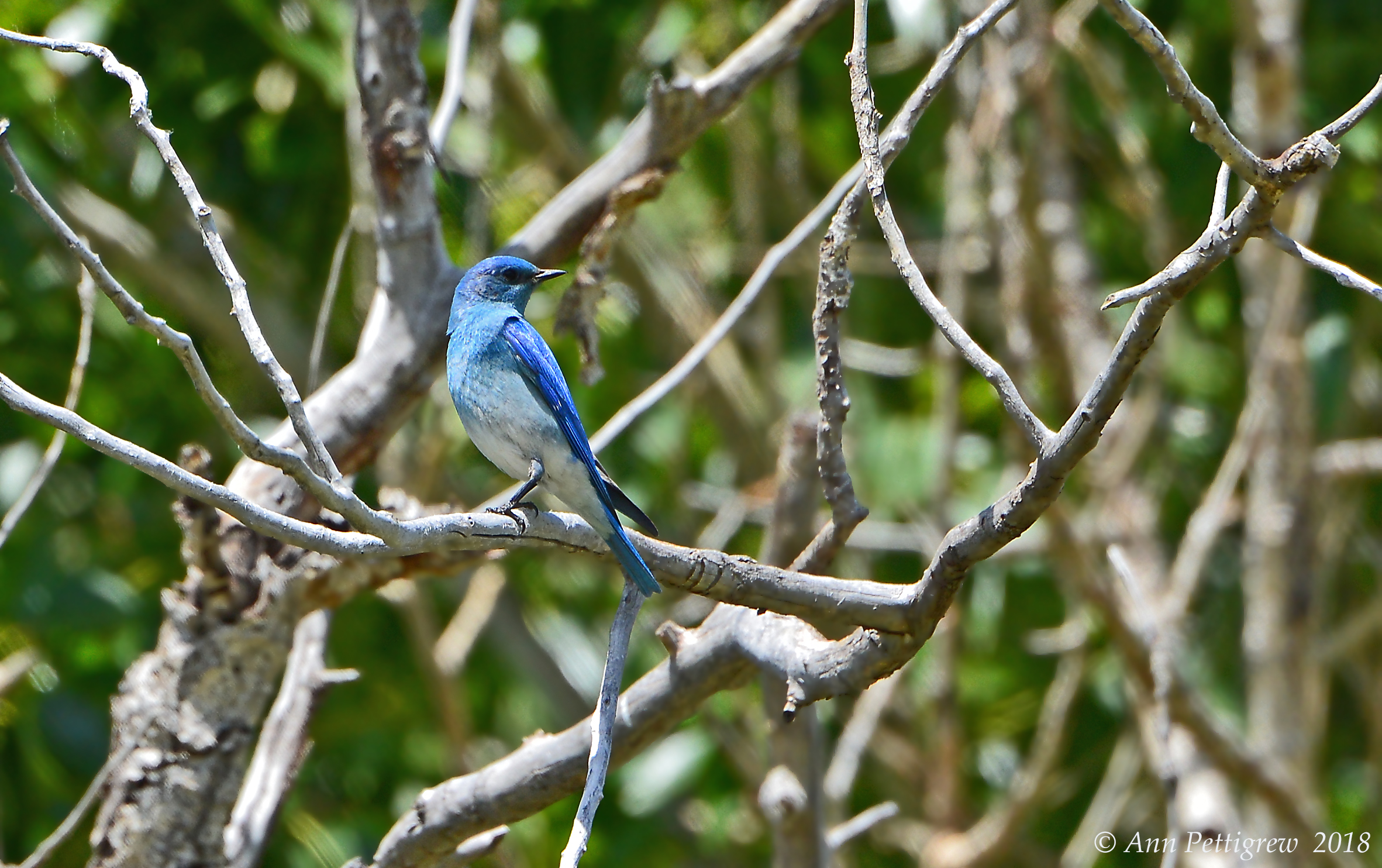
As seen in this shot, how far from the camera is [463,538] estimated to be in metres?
2.05

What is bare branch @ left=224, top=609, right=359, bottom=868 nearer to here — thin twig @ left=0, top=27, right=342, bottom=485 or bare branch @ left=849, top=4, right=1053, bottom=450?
thin twig @ left=0, top=27, right=342, bottom=485

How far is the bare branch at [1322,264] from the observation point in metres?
1.77

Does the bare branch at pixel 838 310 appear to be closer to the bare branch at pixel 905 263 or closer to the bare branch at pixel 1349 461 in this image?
the bare branch at pixel 905 263

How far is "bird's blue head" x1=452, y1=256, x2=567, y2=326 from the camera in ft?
10.8

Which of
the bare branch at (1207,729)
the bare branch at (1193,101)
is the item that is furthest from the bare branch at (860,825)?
the bare branch at (1193,101)

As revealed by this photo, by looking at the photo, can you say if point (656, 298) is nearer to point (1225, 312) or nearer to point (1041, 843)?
point (1225, 312)

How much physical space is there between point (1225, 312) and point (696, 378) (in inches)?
83.2

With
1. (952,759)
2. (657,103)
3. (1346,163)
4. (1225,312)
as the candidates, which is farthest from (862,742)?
(1346,163)

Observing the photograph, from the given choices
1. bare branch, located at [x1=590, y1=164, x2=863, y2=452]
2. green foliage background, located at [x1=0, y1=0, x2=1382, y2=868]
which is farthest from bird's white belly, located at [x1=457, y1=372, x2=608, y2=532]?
green foliage background, located at [x1=0, y1=0, x2=1382, y2=868]

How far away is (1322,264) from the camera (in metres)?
1.80

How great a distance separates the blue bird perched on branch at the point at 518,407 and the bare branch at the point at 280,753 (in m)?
0.63

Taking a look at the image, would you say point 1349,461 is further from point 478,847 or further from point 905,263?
point 478,847

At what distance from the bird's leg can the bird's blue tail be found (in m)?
0.33

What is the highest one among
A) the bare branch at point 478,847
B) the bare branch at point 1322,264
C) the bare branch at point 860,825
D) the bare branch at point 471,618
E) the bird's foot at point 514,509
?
the bare branch at point 471,618
